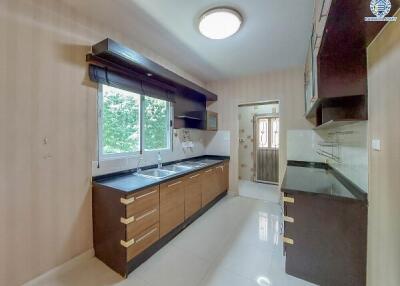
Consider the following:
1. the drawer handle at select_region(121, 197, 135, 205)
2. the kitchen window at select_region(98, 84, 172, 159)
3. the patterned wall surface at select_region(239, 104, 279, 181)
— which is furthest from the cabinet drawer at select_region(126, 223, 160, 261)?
the patterned wall surface at select_region(239, 104, 279, 181)

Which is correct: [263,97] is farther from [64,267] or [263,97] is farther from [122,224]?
[64,267]

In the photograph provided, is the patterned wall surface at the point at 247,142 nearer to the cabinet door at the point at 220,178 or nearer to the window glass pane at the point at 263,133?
the window glass pane at the point at 263,133

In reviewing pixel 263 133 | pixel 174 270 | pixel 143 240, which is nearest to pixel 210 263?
pixel 174 270

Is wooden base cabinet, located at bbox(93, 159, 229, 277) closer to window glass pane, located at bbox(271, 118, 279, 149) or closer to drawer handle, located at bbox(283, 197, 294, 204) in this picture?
drawer handle, located at bbox(283, 197, 294, 204)

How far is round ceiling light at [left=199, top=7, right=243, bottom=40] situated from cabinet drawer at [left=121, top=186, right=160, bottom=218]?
6.04ft

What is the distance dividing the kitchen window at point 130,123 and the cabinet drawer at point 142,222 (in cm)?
82

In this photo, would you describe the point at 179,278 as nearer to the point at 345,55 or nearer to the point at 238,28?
the point at 345,55

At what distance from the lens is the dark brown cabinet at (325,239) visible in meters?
1.47

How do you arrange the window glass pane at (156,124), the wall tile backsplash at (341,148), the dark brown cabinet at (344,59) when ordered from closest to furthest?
1. the dark brown cabinet at (344,59)
2. the wall tile backsplash at (341,148)
3. the window glass pane at (156,124)

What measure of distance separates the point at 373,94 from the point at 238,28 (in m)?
1.47

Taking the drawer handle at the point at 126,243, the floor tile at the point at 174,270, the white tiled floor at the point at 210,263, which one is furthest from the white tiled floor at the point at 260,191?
the drawer handle at the point at 126,243

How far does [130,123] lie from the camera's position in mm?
2553

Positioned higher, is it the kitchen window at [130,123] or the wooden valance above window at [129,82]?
the wooden valance above window at [129,82]

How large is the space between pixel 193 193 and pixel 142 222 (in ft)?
3.34
